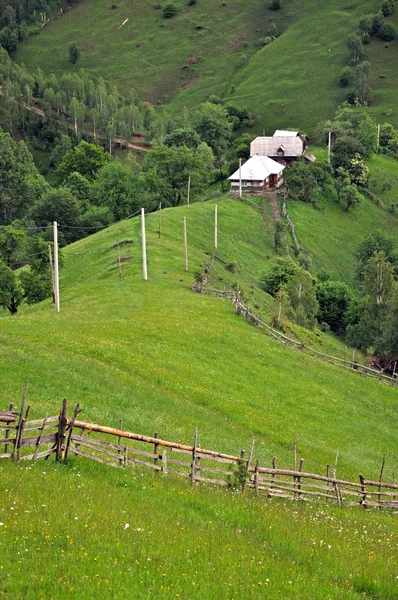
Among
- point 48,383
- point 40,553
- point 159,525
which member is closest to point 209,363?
point 48,383

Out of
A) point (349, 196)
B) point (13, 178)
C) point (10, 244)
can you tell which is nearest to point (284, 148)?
point (349, 196)

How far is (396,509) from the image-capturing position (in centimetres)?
3148

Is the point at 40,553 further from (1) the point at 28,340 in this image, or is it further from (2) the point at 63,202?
(2) the point at 63,202

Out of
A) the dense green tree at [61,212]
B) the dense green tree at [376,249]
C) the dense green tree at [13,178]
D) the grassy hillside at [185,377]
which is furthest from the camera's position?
the dense green tree at [13,178]

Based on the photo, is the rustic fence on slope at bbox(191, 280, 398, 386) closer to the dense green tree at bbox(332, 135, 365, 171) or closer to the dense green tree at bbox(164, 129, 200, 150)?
the dense green tree at bbox(332, 135, 365, 171)

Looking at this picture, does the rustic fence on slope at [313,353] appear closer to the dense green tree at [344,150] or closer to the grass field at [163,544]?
the grass field at [163,544]

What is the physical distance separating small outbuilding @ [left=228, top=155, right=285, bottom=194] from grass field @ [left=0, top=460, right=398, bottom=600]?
114 m

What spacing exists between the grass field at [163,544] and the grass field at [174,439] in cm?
5

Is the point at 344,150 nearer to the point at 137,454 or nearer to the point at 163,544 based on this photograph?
the point at 137,454

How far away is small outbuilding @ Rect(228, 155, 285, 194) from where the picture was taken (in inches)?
5364

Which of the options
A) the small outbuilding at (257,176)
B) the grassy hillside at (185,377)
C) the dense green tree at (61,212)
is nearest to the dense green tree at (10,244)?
the grassy hillside at (185,377)

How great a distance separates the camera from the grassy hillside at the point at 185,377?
38031 millimetres

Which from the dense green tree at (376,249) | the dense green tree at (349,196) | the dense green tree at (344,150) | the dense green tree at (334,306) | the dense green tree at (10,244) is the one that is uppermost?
the dense green tree at (10,244)

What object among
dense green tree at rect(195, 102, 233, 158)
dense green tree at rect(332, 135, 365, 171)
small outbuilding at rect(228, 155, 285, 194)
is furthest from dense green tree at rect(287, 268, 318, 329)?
dense green tree at rect(195, 102, 233, 158)
